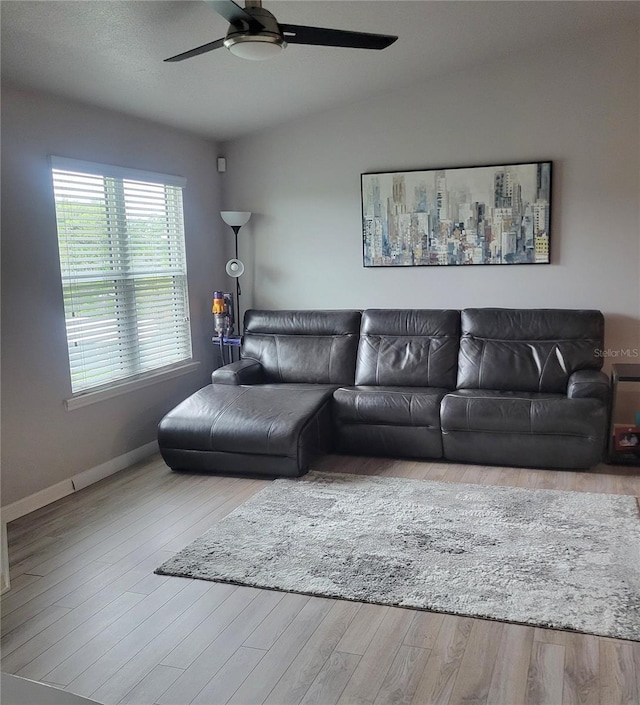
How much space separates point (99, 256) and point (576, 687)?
3.59 m

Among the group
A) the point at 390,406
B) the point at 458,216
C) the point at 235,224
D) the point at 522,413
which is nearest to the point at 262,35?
the point at 390,406

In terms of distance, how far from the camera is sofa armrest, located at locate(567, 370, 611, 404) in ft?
13.5

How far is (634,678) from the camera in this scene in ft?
7.27

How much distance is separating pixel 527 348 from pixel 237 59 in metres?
2.68

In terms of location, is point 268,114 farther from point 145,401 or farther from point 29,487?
point 29,487

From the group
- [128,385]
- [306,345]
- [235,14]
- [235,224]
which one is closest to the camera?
[235,14]

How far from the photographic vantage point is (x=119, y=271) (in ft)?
15.0

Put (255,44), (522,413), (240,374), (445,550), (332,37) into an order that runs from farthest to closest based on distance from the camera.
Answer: (240,374)
(522,413)
(445,550)
(332,37)
(255,44)

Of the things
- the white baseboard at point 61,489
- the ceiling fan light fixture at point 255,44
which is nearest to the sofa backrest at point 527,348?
the white baseboard at point 61,489

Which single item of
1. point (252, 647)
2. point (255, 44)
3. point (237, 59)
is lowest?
point (252, 647)

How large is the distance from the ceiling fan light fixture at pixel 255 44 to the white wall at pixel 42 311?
1620 mm

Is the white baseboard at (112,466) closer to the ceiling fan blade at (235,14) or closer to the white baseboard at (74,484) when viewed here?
the white baseboard at (74,484)

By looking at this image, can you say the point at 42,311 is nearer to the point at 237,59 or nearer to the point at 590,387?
the point at 237,59

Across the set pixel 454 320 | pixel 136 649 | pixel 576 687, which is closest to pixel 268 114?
pixel 454 320
